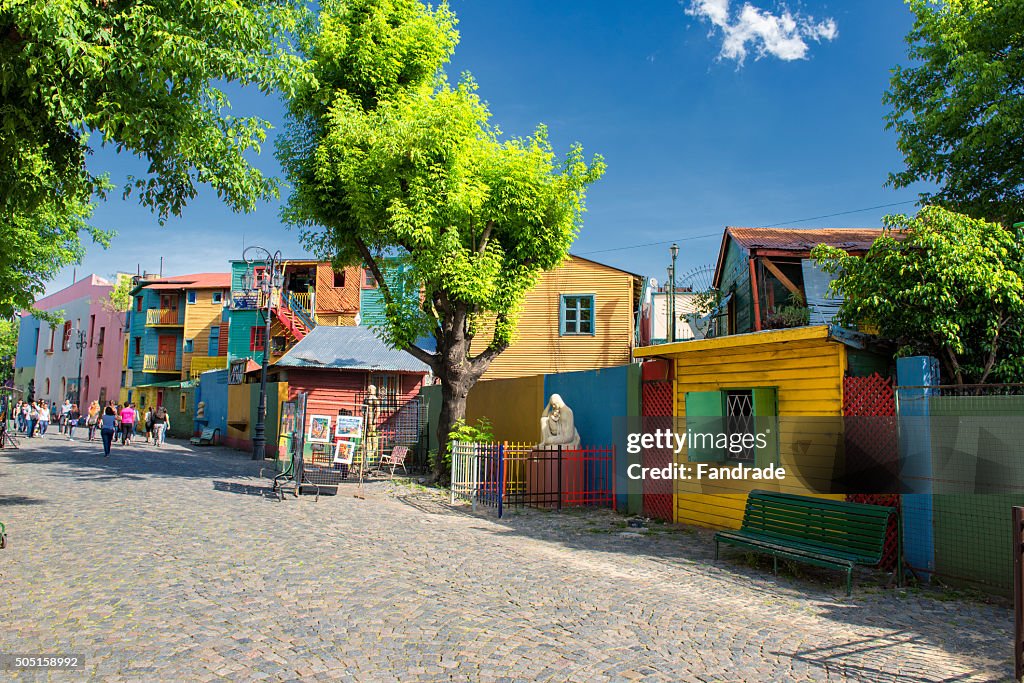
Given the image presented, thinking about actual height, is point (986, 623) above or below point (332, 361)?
→ below

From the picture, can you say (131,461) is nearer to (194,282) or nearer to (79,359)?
(194,282)

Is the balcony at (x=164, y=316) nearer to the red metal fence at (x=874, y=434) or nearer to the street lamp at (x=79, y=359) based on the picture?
the street lamp at (x=79, y=359)

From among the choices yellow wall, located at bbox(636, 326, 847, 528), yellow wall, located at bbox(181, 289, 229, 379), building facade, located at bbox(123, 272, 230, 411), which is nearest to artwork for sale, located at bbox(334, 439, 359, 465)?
yellow wall, located at bbox(636, 326, 847, 528)

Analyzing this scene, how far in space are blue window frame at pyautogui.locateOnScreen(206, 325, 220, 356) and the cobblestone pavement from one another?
34.4m

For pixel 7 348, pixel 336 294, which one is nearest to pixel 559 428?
pixel 336 294

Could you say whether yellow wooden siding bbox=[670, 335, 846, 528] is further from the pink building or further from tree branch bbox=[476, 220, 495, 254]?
the pink building

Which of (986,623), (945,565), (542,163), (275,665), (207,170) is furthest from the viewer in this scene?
(542,163)

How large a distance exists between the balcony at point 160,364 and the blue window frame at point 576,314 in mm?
29982

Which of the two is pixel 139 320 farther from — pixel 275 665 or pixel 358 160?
pixel 275 665

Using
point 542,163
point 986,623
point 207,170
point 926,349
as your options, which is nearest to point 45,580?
point 207,170

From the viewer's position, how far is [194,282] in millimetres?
45969

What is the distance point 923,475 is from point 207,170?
9.64m

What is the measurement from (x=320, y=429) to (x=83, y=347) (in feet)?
167

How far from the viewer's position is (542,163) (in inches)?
618
